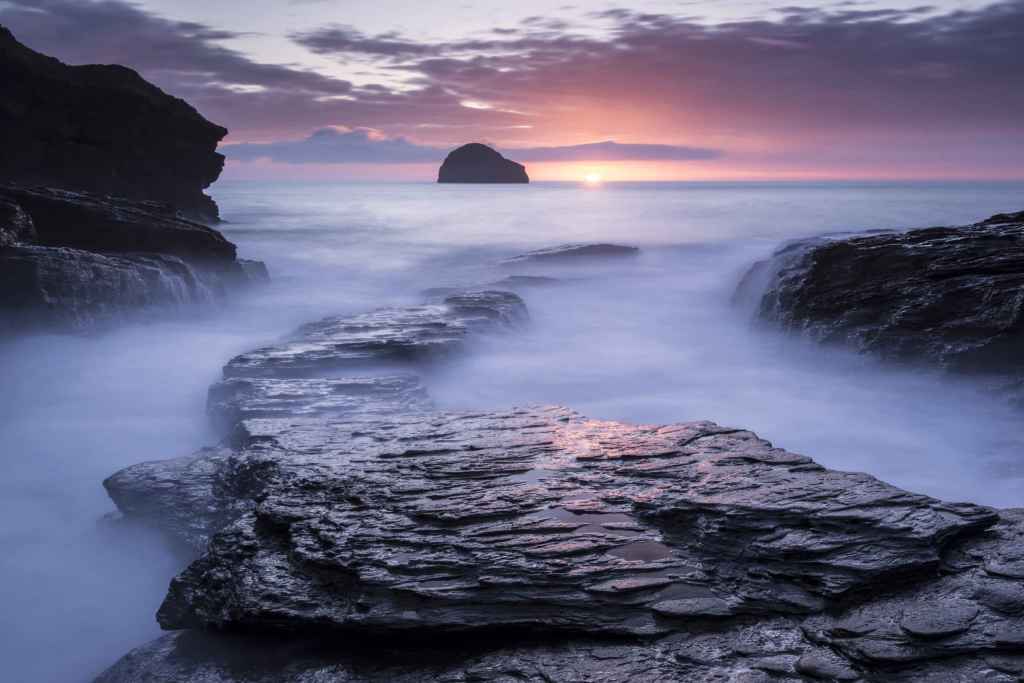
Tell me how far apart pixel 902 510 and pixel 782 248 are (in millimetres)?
→ 14000

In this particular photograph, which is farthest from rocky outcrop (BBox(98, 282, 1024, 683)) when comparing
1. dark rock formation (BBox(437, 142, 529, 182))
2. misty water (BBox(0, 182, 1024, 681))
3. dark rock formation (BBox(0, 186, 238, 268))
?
dark rock formation (BBox(437, 142, 529, 182))

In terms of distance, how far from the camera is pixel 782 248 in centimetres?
1748

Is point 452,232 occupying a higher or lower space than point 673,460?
higher

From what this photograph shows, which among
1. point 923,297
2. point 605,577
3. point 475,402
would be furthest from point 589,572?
point 923,297

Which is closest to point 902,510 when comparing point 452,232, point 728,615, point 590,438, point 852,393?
point 728,615

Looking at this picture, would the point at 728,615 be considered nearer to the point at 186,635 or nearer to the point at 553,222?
the point at 186,635

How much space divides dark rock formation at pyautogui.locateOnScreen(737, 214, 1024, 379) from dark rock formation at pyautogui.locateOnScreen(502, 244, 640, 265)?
11.0 m

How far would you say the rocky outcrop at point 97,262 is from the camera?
44.7 ft

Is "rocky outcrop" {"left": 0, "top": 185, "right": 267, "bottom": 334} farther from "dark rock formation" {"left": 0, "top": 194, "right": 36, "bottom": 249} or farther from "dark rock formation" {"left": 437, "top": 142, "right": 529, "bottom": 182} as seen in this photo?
"dark rock formation" {"left": 437, "top": 142, "right": 529, "bottom": 182}

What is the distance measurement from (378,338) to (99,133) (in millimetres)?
28683

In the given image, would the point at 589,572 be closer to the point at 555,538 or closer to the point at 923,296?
the point at 555,538

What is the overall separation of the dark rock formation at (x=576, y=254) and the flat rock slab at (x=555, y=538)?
18.6 meters

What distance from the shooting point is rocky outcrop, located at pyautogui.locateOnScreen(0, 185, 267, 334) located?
13.6m

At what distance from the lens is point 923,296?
35.3 ft
